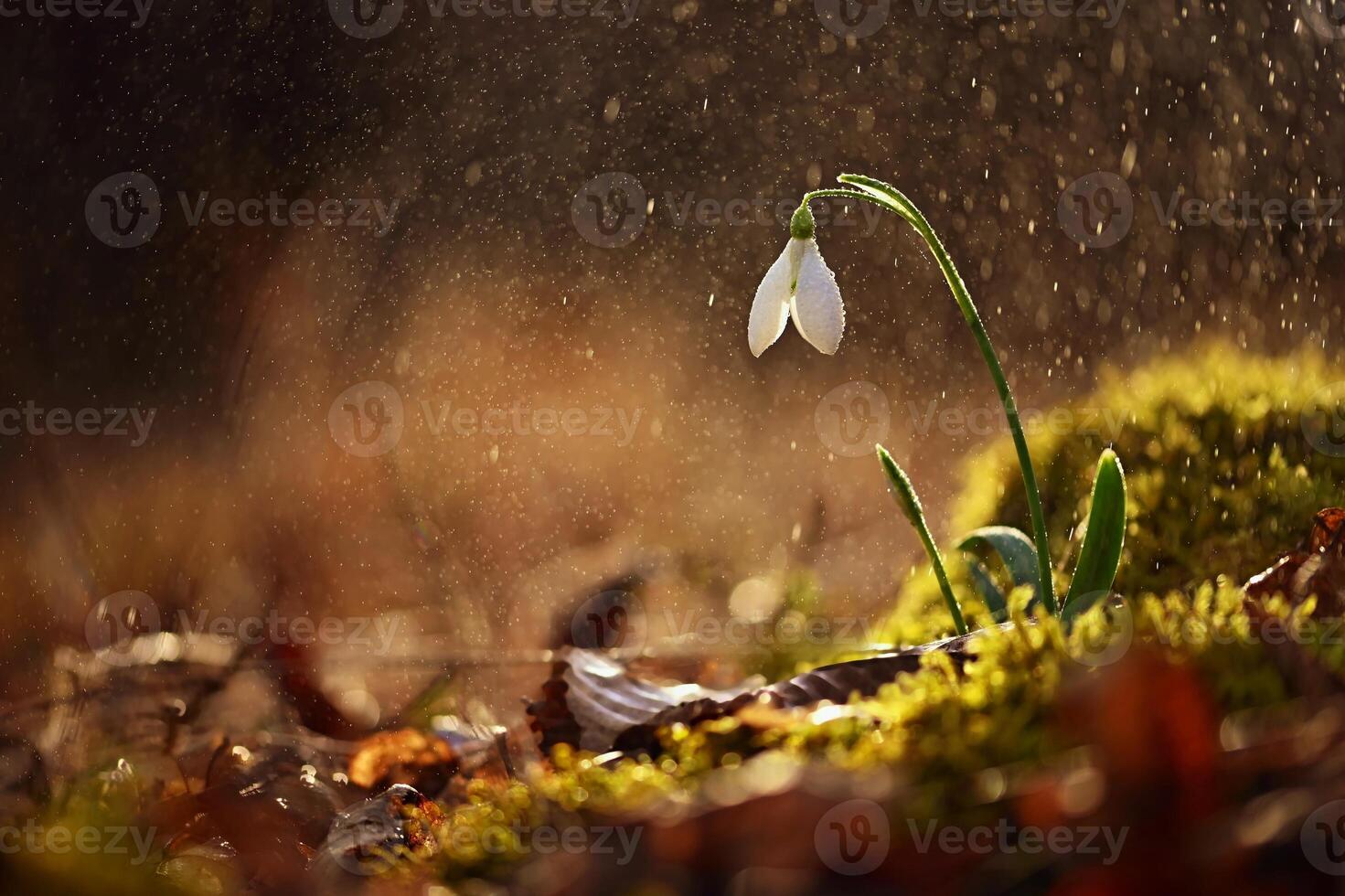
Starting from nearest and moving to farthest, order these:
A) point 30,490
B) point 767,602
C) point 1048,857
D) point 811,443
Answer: point 1048,857 < point 30,490 < point 767,602 < point 811,443

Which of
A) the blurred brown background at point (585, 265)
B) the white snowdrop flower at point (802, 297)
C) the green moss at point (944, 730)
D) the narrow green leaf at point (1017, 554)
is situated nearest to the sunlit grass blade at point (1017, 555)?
the narrow green leaf at point (1017, 554)

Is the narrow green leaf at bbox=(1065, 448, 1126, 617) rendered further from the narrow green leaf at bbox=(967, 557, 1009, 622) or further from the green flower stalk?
the narrow green leaf at bbox=(967, 557, 1009, 622)

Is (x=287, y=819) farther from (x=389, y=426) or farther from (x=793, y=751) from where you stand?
(x=389, y=426)

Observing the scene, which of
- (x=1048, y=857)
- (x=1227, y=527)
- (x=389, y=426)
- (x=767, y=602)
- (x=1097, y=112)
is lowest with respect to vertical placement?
(x=1048, y=857)

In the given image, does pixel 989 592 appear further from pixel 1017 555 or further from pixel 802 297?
pixel 802 297

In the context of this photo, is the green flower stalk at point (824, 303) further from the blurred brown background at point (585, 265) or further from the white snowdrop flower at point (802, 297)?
the blurred brown background at point (585, 265)

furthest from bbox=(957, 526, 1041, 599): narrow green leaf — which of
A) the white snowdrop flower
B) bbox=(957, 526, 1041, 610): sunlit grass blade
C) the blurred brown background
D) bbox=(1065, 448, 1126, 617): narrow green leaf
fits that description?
the blurred brown background

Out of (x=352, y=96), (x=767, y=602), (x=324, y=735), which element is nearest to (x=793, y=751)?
(x=324, y=735)
